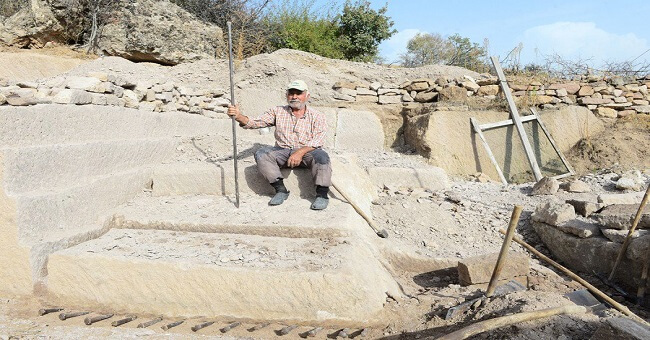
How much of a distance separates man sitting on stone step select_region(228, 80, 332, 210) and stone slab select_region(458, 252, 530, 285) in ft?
4.21

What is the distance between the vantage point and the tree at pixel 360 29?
11.2m

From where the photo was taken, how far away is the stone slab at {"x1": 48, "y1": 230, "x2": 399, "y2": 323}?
2877 millimetres

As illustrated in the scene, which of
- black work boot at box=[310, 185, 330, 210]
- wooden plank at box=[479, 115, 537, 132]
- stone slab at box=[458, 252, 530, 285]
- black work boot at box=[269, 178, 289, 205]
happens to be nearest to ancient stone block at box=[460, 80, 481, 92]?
wooden plank at box=[479, 115, 537, 132]

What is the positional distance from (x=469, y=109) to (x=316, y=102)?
2.62 meters

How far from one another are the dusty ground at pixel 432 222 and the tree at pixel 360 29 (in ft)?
7.09

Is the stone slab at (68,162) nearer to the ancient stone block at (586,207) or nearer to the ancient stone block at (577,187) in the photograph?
the ancient stone block at (586,207)

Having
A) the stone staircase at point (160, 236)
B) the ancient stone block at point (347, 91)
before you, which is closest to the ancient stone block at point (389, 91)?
the ancient stone block at point (347, 91)

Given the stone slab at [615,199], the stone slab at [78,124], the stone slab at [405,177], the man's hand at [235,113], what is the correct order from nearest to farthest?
1. the stone slab at [78,124]
2. the man's hand at [235,113]
3. the stone slab at [615,199]
4. the stone slab at [405,177]

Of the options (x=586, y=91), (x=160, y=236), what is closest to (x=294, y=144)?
(x=160, y=236)

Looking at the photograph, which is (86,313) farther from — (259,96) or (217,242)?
(259,96)

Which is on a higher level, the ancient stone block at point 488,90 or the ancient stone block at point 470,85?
the ancient stone block at point 470,85

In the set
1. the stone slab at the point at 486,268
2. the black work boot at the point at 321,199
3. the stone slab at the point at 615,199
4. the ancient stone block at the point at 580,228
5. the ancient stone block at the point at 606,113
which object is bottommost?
the stone slab at the point at 486,268

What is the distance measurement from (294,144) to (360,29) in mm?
8008

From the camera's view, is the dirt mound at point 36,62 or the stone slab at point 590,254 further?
the dirt mound at point 36,62
